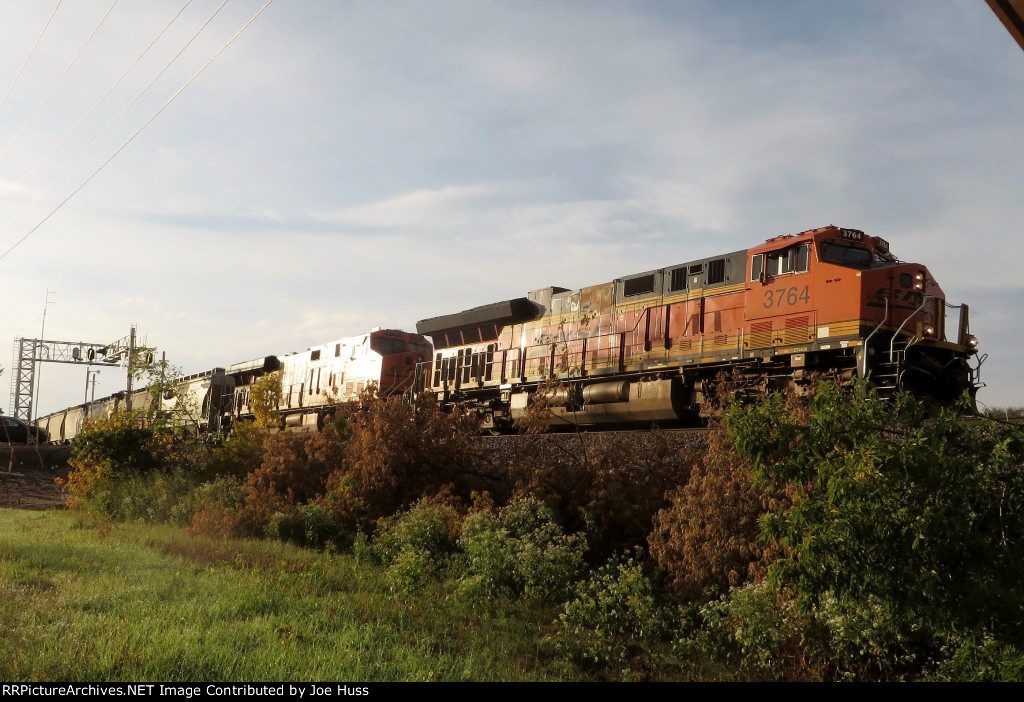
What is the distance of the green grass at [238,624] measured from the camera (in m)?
6.84

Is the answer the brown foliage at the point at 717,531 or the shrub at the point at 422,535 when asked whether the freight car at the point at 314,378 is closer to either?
the shrub at the point at 422,535

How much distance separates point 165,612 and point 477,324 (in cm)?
1725

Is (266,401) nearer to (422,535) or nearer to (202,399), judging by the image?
(202,399)

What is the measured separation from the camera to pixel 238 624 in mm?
8234

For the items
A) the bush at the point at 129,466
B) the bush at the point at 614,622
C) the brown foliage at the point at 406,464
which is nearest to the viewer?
the bush at the point at 614,622

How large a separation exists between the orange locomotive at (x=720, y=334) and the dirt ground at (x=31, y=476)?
1316 centimetres

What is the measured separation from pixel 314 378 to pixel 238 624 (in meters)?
25.7

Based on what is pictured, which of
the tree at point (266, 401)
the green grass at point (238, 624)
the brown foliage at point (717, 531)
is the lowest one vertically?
the green grass at point (238, 624)

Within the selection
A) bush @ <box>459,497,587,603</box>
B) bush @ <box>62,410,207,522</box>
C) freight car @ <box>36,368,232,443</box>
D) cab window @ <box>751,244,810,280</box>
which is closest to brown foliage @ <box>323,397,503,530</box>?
bush @ <box>459,497,587,603</box>

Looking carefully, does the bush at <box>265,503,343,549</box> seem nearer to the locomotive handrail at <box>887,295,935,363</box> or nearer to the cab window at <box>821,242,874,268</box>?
the locomotive handrail at <box>887,295,935,363</box>

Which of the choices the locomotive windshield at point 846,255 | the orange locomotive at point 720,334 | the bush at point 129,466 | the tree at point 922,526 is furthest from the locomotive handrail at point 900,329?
the bush at point 129,466

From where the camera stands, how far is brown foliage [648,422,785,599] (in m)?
9.05

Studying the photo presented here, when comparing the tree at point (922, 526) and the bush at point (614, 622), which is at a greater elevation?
the tree at point (922, 526)

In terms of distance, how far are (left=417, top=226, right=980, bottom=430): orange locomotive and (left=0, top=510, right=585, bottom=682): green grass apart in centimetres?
575
